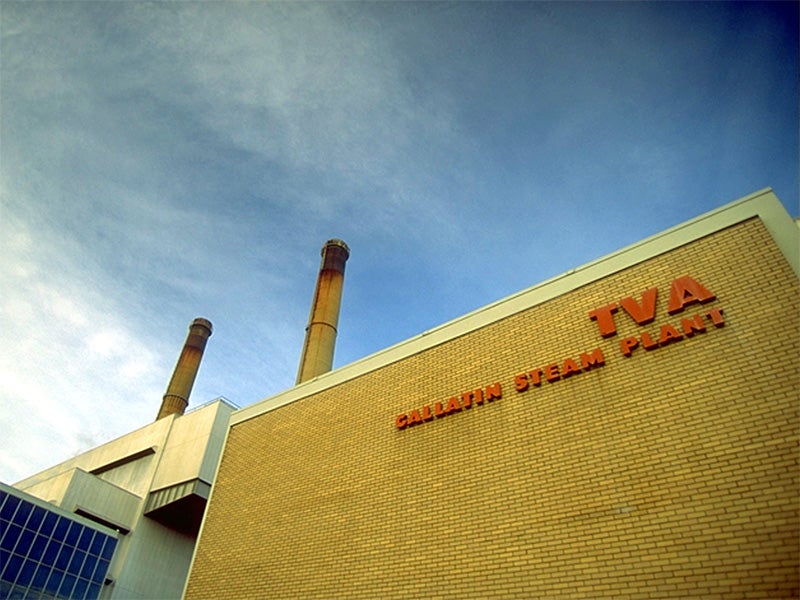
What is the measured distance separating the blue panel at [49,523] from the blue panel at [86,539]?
55.5 inches

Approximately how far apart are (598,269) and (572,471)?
151 inches

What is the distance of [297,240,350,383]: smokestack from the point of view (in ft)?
78.5

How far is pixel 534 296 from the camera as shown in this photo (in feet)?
34.1

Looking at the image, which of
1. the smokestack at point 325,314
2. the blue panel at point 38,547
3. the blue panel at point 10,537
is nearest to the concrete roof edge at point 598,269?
the smokestack at point 325,314

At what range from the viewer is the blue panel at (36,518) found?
1816 cm

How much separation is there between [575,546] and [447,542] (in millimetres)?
2336

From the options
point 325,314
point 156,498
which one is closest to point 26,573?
point 156,498

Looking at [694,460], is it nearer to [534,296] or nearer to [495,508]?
[495,508]

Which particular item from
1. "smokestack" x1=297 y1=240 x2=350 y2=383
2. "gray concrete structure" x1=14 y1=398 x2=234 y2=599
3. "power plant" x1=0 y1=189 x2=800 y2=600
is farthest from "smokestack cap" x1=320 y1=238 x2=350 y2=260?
"power plant" x1=0 y1=189 x2=800 y2=600

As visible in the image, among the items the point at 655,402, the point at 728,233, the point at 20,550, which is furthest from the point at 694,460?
the point at 20,550

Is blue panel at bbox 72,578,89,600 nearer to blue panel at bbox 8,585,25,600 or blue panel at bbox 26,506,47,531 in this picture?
blue panel at bbox 8,585,25,600

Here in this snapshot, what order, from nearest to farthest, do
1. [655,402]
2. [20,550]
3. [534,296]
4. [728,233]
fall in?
[655,402]
[728,233]
[534,296]
[20,550]

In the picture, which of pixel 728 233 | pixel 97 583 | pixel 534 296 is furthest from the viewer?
pixel 97 583

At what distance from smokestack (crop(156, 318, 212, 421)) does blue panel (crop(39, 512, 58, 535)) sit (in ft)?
34.4
